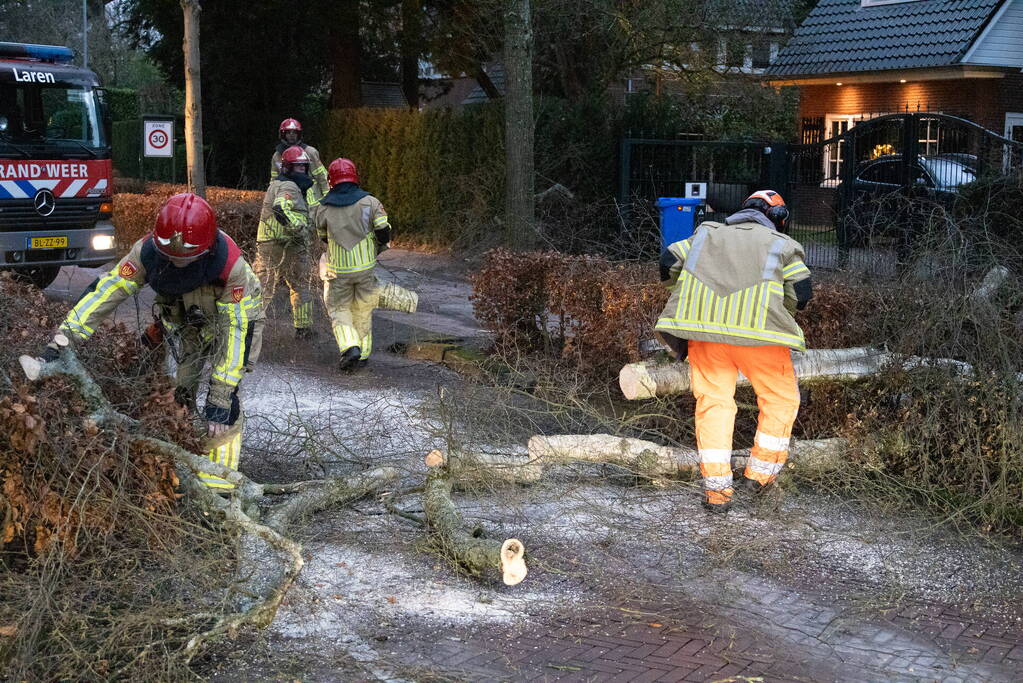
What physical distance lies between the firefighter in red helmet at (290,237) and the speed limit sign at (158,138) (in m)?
4.92

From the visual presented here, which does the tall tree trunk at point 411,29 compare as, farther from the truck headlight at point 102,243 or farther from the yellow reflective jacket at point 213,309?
the yellow reflective jacket at point 213,309

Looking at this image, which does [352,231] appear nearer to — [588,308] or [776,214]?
[588,308]

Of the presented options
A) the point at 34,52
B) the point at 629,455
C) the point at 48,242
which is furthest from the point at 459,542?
→ the point at 34,52

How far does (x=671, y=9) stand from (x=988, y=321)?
38.5 feet

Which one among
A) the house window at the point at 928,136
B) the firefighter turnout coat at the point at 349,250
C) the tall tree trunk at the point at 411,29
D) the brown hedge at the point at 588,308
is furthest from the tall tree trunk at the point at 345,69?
the brown hedge at the point at 588,308

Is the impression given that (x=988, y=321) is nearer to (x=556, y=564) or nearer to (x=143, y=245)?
(x=556, y=564)

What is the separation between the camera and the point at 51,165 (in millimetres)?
12727

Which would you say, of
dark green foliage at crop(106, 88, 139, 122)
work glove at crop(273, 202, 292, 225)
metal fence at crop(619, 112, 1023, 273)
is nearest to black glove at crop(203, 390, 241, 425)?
work glove at crop(273, 202, 292, 225)

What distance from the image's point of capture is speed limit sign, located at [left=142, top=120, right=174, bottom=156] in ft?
48.4

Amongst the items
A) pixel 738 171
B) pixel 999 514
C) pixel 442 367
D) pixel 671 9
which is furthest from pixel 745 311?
pixel 671 9

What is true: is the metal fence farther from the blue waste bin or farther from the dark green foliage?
the dark green foliage

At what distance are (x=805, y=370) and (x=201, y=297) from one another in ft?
10.4

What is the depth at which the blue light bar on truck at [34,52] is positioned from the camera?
12766 mm

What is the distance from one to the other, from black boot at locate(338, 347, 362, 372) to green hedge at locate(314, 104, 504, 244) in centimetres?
809
